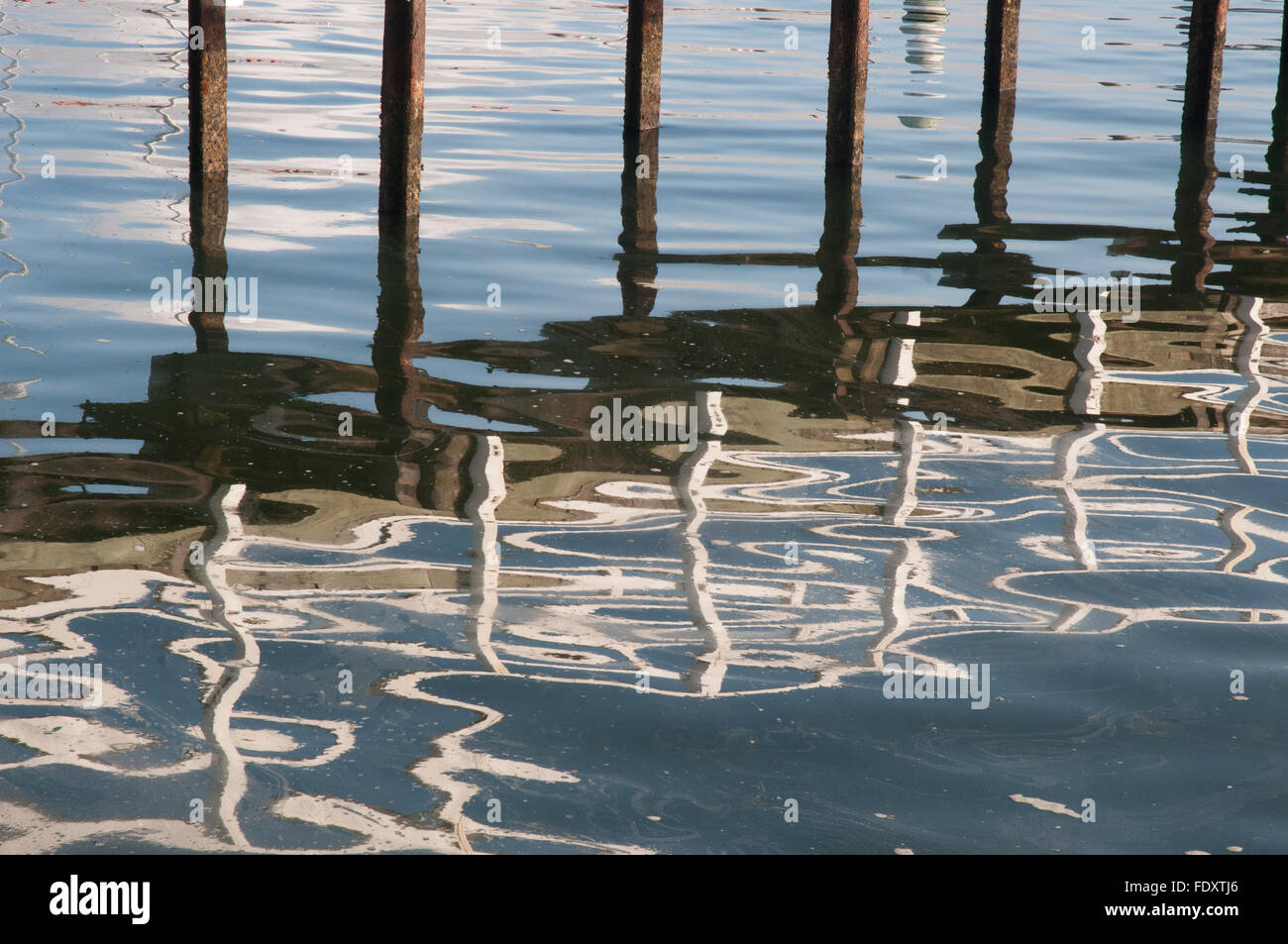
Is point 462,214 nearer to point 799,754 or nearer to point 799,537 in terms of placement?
point 799,537

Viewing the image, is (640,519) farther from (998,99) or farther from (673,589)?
(998,99)

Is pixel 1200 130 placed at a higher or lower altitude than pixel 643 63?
lower

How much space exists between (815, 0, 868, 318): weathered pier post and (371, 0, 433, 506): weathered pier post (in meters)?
2.85

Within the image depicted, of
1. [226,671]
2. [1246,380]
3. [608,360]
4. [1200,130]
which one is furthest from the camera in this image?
[1200,130]

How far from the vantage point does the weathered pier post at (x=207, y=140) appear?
1054 centimetres

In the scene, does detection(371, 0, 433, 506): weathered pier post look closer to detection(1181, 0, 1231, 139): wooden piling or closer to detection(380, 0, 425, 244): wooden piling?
detection(380, 0, 425, 244): wooden piling

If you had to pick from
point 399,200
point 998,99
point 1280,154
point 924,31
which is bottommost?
point 399,200

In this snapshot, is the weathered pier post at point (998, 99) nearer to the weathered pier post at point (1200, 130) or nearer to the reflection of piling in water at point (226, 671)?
the weathered pier post at point (1200, 130)

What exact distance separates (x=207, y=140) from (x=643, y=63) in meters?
3.97

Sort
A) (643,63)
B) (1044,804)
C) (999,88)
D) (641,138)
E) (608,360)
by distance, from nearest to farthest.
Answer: (1044,804) < (608,360) < (643,63) < (641,138) < (999,88)

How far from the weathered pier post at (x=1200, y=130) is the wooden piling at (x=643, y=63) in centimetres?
462

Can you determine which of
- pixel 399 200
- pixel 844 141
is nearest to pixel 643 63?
A: pixel 844 141

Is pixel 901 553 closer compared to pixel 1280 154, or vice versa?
pixel 901 553

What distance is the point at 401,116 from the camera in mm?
10320
